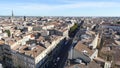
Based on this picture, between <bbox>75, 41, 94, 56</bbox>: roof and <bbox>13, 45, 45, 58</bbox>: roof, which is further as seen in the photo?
<bbox>13, 45, 45, 58</bbox>: roof

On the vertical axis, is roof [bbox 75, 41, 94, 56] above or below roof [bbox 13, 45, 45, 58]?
above

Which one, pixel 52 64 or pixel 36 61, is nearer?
pixel 36 61

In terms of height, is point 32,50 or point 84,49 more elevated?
point 84,49

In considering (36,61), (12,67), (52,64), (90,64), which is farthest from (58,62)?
(90,64)

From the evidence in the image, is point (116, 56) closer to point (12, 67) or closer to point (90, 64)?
point (90, 64)

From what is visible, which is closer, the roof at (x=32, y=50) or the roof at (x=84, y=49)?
the roof at (x=84, y=49)

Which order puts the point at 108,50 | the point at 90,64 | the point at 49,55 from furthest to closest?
the point at 49,55 < the point at 108,50 < the point at 90,64

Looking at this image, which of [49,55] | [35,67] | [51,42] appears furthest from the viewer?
[51,42]

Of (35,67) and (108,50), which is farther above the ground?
(108,50)

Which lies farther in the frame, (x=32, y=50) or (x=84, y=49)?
(x=32, y=50)

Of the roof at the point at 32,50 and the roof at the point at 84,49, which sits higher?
the roof at the point at 84,49

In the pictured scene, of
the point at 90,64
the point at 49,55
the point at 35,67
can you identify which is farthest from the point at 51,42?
the point at 90,64
